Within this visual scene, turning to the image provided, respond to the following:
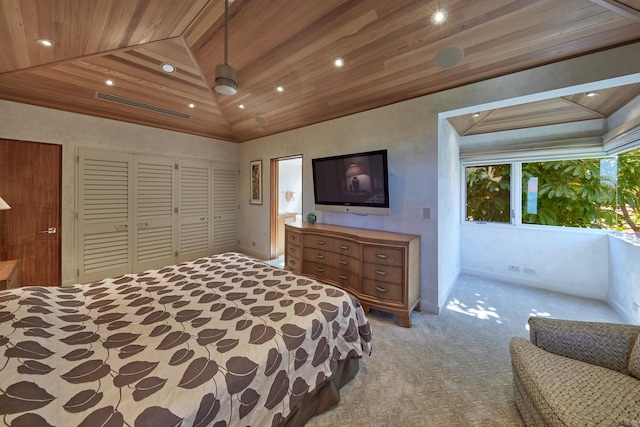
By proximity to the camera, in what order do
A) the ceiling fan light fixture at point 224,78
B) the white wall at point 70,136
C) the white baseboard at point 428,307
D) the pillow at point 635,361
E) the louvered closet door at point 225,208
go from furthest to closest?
1. the louvered closet door at point 225,208
2. the white wall at point 70,136
3. the white baseboard at point 428,307
4. the ceiling fan light fixture at point 224,78
5. the pillow at point 635,361

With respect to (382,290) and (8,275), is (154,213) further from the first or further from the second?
(382,290)

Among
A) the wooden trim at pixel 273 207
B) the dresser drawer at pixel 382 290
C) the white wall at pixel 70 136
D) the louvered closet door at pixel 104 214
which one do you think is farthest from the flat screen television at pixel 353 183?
the louvered closet door at pixel 104 214

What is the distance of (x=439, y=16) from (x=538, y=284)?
3.80 m

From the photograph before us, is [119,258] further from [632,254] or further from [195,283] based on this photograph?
[632,254]

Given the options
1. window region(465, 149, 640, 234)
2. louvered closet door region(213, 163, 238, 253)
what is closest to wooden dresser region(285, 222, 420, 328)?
window region(465, 149, 640, 234)

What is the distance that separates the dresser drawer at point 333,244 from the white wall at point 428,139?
55 cm

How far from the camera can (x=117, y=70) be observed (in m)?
3.01

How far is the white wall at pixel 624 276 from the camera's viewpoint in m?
2.51

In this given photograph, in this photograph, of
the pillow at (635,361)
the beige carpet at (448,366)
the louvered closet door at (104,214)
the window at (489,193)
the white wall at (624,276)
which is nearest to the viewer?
the pillow at (635,361)

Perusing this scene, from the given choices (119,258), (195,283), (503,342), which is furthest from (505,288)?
(119,258)

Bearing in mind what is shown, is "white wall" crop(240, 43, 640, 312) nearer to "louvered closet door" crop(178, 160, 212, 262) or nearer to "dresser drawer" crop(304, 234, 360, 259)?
"dresser drawer" crop(304, 234, 360, 259)

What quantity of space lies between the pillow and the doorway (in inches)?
158

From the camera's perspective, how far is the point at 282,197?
609 cm

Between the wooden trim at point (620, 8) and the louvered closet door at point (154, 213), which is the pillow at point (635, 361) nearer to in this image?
the wooden trim at point (620, 8)
